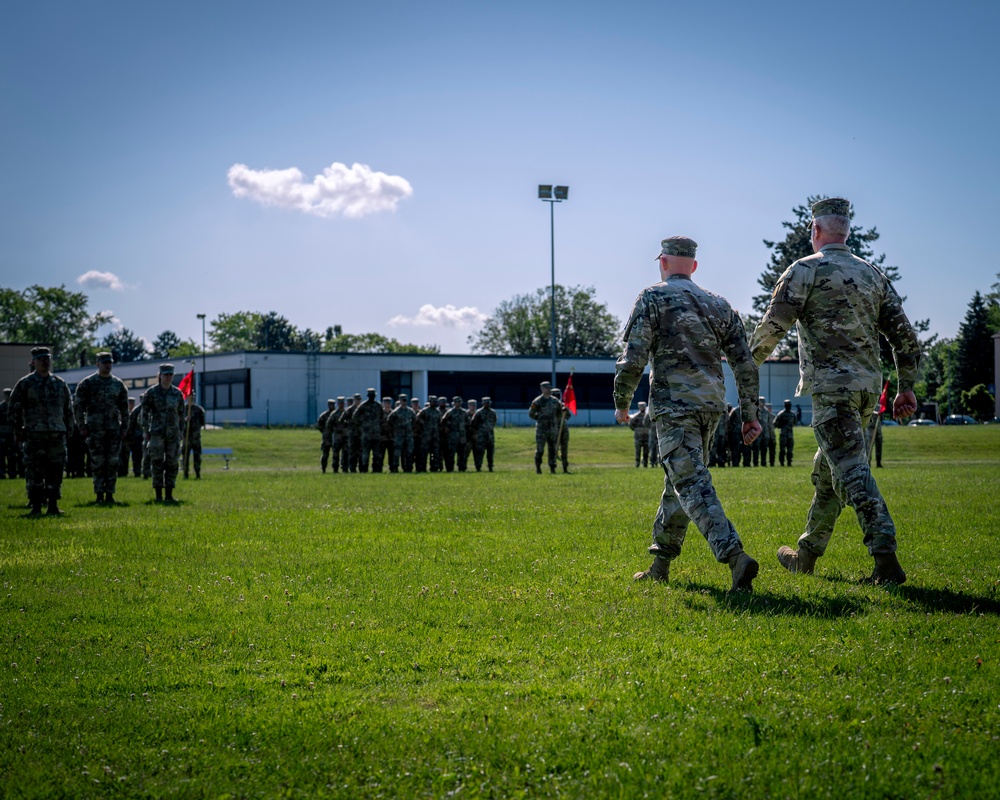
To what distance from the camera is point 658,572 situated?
7590mm

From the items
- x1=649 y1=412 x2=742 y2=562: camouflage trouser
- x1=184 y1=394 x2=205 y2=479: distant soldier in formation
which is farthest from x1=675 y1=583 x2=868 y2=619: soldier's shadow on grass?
x1=184 y1=394 x2=205 y2=479: distant soldier in formation

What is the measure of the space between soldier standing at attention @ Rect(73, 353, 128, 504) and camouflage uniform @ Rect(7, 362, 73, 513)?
1768 millimetres

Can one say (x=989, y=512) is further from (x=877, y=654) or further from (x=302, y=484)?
(x=302, y=484)

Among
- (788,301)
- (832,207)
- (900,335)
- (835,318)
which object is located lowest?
(900,335)

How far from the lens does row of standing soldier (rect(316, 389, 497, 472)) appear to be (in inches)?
1228

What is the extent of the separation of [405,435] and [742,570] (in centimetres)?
2523

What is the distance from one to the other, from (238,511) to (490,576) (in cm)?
772

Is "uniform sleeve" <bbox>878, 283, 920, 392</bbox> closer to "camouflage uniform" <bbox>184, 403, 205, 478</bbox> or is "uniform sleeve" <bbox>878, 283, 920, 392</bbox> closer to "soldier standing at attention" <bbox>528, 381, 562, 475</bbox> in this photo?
"soldier standing at attention" <bbox>528, 381, 562, 475</bbox>

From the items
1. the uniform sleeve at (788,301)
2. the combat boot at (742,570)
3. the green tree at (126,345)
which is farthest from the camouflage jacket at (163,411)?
the green tree at (126,345)

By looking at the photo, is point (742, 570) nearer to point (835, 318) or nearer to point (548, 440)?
point (835, 318)

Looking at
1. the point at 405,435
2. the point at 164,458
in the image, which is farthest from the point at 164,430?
the point at 405,435

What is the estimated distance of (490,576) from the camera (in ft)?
26.1

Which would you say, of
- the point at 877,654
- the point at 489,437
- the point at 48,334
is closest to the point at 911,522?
the point at 877,654

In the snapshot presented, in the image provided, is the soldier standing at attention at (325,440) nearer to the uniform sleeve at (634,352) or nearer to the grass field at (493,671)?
the grass field at (493,671)
